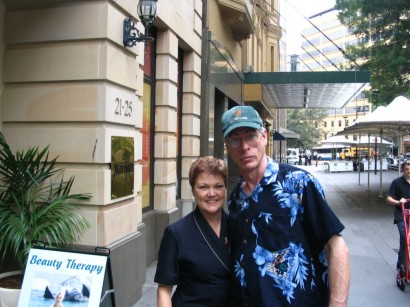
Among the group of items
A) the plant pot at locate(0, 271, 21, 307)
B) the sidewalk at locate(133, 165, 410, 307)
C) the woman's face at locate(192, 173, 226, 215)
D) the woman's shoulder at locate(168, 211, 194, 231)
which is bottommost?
the sidewalk at locate(133, 165, 410, 307)

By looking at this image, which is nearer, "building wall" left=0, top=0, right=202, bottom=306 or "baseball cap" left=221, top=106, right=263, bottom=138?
"baseball cap" left=221, top=106, right=263, bottom=138

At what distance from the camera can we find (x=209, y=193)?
240 centimetres

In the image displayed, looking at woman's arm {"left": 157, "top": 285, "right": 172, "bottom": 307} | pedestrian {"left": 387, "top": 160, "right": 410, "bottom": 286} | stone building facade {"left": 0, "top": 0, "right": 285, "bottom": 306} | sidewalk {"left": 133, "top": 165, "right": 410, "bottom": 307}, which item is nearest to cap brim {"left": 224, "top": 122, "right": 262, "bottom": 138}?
woman's arm {"left": 157, "top": 285, "right": 172, "bottom": 307}

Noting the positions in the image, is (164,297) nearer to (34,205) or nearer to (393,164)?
(34,205)

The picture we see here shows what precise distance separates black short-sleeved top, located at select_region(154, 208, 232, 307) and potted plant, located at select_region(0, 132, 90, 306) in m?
2.14

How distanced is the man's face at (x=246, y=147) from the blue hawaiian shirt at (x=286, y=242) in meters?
0.11

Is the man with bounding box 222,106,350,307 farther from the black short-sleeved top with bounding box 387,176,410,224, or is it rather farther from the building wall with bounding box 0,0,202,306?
the black short-sleeved top with bounding box 387,176,410,224

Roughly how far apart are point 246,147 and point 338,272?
745 millimetres

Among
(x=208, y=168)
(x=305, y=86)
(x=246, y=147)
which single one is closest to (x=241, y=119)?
(x=246, y=147)

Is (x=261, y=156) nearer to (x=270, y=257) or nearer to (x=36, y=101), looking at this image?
(x=270, y=257)

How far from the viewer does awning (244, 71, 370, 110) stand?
47.4ft

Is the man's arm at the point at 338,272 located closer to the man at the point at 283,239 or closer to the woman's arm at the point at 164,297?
the man at the point at 283,239

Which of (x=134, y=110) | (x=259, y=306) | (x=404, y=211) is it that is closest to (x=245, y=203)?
(x=259, y=306)

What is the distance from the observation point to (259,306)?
6.74 ft
